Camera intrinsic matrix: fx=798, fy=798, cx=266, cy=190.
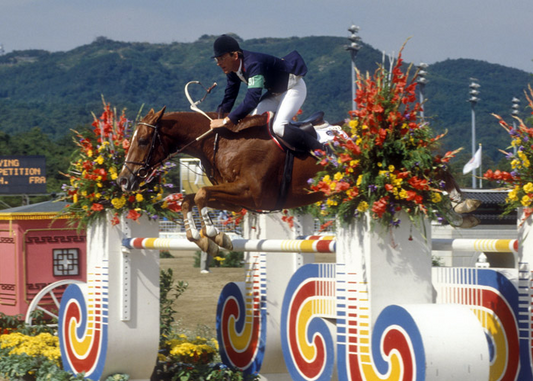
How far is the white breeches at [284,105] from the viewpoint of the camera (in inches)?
188

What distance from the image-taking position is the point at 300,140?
468 centimetres

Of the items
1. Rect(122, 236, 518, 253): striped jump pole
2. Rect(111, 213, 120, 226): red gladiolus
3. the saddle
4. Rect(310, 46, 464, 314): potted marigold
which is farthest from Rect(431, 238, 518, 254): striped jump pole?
Rect(111, 213, 120, 226): red gladiolus

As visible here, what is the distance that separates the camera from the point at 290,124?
4754mm

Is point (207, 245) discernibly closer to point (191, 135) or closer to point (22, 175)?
point (191, 135)

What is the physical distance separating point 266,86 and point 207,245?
106cm

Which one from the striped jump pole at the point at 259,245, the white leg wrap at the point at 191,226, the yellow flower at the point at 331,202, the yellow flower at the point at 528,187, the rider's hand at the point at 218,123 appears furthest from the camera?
the rider's hand at the point at 218,123

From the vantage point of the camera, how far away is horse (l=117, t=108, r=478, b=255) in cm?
467

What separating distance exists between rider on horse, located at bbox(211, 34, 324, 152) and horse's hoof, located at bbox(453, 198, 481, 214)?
2.80 feet

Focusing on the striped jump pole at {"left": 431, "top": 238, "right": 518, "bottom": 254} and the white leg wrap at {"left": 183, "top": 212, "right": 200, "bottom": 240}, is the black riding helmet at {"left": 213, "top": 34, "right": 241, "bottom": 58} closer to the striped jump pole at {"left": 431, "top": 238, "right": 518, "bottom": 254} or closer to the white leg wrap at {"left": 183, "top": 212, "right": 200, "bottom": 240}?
the white leg wrap at {"left": 183, "top": 212, "right": 200, "bottom": 240}

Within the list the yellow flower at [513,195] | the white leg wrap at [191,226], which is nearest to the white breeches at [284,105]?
the white leg wrap at [191,226]

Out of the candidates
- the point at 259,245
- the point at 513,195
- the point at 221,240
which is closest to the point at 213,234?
the point at 221,240

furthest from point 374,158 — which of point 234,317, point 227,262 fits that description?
point 227,262

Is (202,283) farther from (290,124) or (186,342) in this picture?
(290,124)

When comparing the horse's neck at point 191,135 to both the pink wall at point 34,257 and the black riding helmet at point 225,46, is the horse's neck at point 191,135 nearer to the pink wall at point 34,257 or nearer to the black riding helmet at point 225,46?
the black riding helmet at point 225,46
